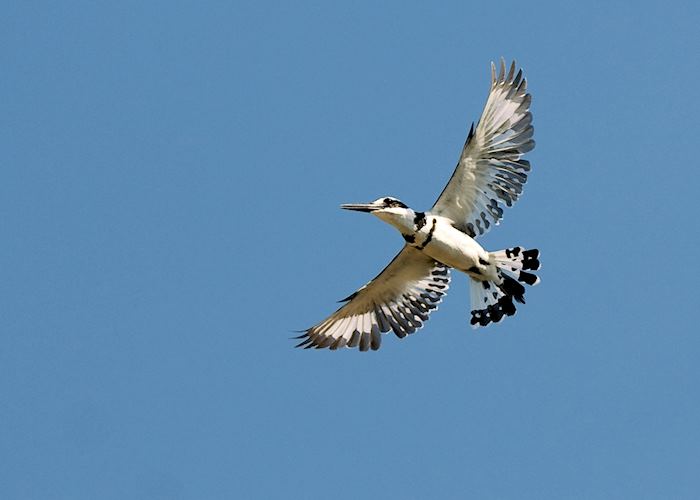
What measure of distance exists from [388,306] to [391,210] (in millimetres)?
1999

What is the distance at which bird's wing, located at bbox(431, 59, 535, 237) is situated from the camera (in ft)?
55.2

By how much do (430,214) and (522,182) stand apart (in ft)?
4.26

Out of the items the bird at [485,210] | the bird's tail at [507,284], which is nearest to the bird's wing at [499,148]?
the bird at [485,210]

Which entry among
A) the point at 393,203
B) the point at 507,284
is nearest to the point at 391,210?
the point at 393,203

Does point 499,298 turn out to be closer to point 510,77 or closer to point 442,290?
point 442,290

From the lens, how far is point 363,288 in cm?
1792

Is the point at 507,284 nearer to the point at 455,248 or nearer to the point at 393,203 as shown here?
the point at 455,248

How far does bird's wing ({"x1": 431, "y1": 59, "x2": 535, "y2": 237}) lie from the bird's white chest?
48 centimetres

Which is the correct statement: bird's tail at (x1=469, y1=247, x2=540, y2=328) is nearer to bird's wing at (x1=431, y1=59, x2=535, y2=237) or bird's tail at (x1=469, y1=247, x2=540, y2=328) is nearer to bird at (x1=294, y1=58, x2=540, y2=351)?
bird at (x1=294, y1=58, x2=540, y2=351)

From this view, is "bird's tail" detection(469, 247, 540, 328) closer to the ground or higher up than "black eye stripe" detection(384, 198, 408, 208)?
closer to the ground

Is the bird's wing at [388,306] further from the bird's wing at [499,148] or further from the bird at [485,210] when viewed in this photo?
the bird's wing at [499,148]

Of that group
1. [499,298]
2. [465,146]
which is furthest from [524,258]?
[465,146]

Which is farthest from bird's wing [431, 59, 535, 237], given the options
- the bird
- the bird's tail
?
the bird's tail

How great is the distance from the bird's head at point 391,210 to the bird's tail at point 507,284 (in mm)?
1288
